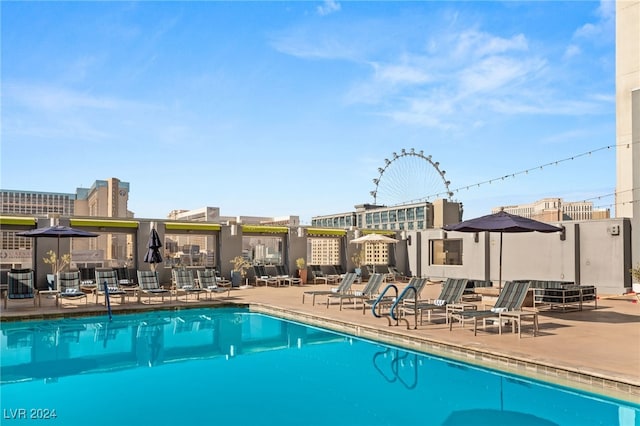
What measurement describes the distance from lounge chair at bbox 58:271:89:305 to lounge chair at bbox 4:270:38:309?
0.62 meters

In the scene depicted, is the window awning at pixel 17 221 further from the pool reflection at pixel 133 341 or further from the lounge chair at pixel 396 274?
the lounge chair at pixel 396 274

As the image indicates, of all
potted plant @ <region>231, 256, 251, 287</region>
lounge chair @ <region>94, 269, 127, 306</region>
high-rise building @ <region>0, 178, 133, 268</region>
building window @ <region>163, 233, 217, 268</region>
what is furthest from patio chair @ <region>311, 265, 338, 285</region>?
high-rise building @ <region>0, 178, 133, 268</region>

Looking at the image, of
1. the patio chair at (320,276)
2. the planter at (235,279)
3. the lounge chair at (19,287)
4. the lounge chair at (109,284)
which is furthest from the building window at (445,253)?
the lounge chair at (19,287)

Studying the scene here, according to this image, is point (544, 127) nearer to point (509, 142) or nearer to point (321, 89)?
point (509, 142)

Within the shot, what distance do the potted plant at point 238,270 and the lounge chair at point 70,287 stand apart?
18.2 ft

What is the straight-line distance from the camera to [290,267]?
19938 millimetres

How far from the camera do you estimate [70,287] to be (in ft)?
40.8

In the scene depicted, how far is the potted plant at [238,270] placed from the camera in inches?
694

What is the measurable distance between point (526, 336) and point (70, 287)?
10179mm

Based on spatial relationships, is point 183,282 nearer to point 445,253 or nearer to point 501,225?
point 501,225

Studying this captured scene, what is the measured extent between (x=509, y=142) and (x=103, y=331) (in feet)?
45.6

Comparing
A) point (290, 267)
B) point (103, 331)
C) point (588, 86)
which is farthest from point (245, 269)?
point (588, 86)

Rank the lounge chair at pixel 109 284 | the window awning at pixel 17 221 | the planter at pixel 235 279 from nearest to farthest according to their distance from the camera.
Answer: the lounge chair at pixel 109 284 < the window awning at pixel 17 221 < the planter at pixel 235 279

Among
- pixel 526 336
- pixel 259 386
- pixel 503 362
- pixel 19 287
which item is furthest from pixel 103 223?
pixel 503 362
